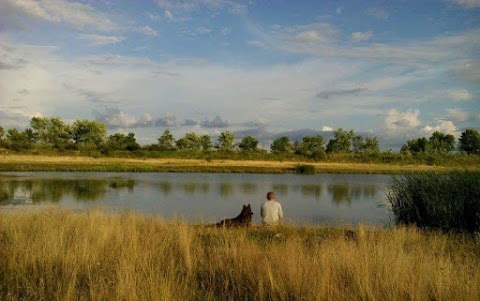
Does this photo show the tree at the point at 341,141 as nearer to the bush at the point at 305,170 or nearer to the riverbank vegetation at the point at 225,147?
the riverbank vegetation at the point at 225,147

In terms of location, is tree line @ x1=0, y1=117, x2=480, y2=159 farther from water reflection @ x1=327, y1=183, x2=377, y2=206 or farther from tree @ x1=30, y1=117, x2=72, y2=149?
water reflection @ x1=327, y1=183, x2=377, y2=206

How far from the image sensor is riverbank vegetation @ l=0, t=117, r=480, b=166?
275 ft

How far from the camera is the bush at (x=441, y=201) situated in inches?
670

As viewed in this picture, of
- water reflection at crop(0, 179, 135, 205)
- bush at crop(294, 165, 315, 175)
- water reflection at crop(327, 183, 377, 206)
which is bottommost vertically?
water reflection at crop(327, 183, 377, 206)

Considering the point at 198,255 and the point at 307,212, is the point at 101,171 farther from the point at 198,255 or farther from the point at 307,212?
the point at 198,255

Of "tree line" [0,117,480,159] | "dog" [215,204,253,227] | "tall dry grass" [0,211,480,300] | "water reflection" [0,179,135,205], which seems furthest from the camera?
"tree line" [0,117,480,159]

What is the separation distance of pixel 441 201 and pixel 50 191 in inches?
1082

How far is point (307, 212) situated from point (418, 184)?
7.86 meters

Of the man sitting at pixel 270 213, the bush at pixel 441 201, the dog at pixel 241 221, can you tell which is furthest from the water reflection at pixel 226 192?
the man sitting at pixel 270 213

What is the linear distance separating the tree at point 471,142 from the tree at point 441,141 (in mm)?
4102

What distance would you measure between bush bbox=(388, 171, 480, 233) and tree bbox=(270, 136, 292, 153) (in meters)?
102

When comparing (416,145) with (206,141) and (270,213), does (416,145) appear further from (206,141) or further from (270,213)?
(270,213)

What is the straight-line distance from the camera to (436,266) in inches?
278

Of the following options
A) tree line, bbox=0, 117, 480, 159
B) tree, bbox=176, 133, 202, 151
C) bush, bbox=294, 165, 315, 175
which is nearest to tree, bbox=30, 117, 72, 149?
tree line, bbox=0, 117, 480, 159
